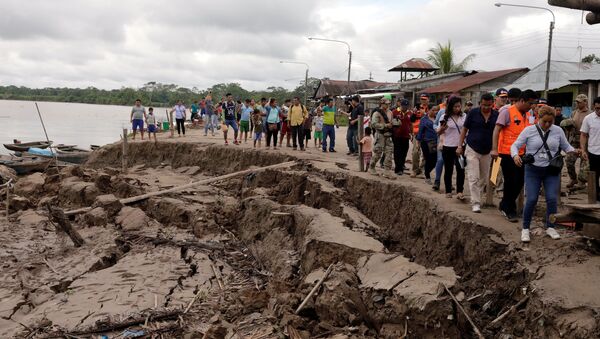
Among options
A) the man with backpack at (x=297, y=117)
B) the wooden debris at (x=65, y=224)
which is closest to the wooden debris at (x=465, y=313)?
the wooden debris at (x=65, y=224)

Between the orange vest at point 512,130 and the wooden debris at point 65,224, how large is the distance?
24.5 ft

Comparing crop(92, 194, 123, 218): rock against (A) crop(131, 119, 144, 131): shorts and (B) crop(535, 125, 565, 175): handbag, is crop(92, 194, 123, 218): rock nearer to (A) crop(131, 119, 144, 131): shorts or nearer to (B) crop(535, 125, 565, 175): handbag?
(A) crop(131, 119, 144, 131): shorts

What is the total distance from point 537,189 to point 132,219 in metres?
7.98

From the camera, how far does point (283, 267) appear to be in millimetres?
7473

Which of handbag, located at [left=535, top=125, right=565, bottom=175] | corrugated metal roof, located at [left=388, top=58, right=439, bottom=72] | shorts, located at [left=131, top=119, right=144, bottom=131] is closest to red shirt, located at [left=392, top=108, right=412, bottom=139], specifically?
handbag, located at [left=535, top=125, right=565, bottom=175]

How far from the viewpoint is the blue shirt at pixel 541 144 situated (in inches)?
228

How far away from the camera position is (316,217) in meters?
8.06

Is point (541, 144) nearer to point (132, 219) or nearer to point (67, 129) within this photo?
point (132, 219)

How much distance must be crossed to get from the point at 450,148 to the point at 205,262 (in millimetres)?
4303

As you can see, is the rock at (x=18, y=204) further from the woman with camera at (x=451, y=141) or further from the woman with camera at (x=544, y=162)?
the woman with camera at (x=544, y=162)

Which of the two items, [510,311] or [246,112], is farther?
[246,112]

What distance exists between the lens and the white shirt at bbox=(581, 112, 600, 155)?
7.33 metres

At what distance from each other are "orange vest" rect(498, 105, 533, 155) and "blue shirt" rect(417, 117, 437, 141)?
273 cm

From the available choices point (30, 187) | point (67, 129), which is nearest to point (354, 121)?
point (30, 187)
